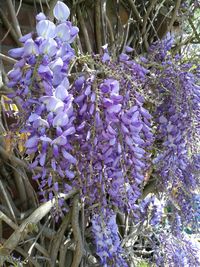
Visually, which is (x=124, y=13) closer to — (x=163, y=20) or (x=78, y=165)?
(x=163, y=20)

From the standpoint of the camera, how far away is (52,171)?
91 centimetres

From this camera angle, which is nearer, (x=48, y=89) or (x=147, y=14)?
(x=48, y=89)

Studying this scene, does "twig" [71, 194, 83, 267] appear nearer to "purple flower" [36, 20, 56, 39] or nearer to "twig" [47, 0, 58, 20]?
"twig" [47, 0, 58, 20]

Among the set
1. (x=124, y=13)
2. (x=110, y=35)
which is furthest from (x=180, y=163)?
(x=124, y=13)

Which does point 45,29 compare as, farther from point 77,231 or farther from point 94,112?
point 77,231

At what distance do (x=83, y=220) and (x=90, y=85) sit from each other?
71 centimetres

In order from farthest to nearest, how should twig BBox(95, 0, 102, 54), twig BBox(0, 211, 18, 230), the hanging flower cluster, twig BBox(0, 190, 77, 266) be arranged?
twig BBox(95, 0, 102, 54) → twig BBox(0, 211, 18, 230) → twig BBox(0, 190, 77, 266) → the hanging flower cluster

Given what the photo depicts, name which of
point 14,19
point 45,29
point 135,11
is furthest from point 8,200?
point 135,11

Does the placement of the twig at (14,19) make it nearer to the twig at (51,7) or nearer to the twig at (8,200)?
the twig at (51,7)

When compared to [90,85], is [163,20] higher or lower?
lower

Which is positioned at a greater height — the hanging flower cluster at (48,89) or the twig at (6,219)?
the hanging flower cluster at (48,89)

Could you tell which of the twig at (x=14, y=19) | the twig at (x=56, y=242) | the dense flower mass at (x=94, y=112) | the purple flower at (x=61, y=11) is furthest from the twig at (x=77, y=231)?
the purple flower at (x=61, y=11)

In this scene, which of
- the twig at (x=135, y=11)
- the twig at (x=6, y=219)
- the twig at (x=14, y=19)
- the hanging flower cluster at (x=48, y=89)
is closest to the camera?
the hanging flower cluster at (x=48, y=89)

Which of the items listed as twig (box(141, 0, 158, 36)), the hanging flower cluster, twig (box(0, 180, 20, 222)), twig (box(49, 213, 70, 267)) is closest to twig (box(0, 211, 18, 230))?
twig (box(0, 180, 20, 222))
